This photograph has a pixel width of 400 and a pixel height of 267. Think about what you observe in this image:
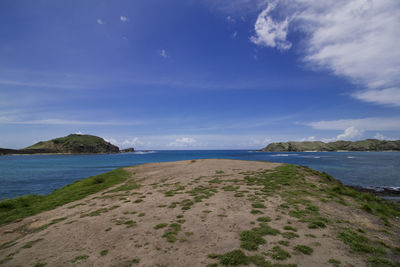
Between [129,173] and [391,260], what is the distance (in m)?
34.3

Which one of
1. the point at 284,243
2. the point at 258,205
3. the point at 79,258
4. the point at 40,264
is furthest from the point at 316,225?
the point at 40,264

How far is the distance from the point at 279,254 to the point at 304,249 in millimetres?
1366

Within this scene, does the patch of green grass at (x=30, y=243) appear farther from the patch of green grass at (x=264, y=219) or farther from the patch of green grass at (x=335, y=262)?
the patch of green grass at (x=335, y=262)

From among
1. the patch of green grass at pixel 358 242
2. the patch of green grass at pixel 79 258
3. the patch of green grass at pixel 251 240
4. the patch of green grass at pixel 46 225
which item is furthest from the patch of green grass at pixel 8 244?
the patch of green grass at pixel 358 242

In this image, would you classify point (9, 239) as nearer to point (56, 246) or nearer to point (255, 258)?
point (56, 246)

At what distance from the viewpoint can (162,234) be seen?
10227mm

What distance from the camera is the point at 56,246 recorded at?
9.64m

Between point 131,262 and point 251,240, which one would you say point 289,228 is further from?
point 131,262

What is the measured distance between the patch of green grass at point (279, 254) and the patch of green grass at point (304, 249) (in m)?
0.72

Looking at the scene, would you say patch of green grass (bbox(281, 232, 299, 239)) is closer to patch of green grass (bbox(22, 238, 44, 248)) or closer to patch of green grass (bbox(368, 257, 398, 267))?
patch of green grass (bbox(368, 257, 398, 267))

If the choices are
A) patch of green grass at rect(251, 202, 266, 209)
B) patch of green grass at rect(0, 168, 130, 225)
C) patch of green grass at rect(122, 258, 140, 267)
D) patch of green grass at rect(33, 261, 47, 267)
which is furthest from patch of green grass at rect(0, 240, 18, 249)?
patch of green grass at rect(251, 202, 266, 209)

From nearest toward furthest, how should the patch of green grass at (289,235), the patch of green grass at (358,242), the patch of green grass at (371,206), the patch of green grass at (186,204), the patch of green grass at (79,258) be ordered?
the patch of green grass at (79,258)
the patch of green grass at (358,242)
the patch of green grass at (289,235)
the patch of green grass at (371,206)
the patch of green grass at (186,204)

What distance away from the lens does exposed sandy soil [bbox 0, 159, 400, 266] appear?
813 cm

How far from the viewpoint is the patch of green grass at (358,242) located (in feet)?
27.6
